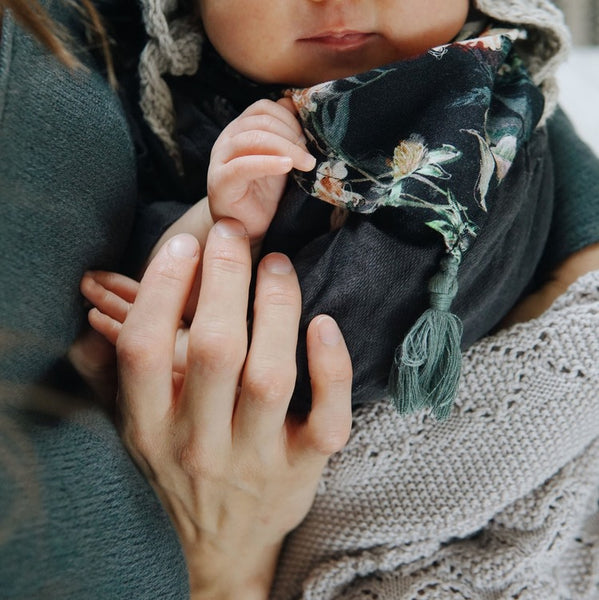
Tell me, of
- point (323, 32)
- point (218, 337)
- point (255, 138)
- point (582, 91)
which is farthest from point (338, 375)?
point (582, 91)

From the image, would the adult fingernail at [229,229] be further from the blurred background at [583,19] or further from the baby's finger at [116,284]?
the blurred background at [583,19]

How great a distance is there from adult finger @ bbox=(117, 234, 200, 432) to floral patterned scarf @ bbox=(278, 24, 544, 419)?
14 centimetres

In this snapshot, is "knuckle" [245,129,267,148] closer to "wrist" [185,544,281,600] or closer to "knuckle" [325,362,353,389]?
"knuckle" [325,362,353,389]

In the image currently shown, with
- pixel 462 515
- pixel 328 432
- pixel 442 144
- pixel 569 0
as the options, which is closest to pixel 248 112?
pixel 442 144

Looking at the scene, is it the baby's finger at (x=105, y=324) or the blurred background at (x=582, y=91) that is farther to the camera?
the blurred background at (x=582, y=91)

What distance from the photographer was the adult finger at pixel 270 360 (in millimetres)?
541

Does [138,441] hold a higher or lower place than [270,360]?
lower

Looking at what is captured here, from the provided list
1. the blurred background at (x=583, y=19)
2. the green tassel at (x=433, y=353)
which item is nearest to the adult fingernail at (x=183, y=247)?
the green tassel at (x=433, y=353)

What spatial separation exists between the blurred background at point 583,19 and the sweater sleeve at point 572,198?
2.78ft

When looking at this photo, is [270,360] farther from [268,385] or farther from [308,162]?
[308,162]

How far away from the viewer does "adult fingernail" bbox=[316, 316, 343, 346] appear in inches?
22.1

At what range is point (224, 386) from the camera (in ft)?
1.77

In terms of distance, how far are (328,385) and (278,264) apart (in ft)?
0.40

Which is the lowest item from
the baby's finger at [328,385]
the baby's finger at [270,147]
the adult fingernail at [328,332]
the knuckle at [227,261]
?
the baby's finger at [328,385]
